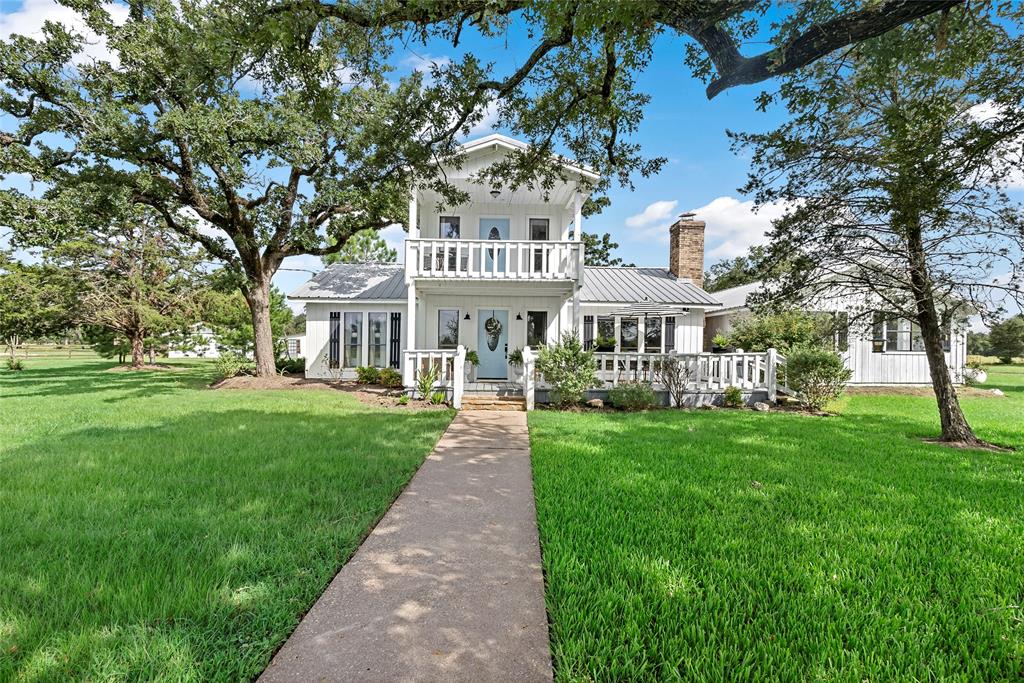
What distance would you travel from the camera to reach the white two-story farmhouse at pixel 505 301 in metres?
12.0

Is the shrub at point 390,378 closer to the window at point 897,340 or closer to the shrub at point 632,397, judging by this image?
the shrub at point 632,397

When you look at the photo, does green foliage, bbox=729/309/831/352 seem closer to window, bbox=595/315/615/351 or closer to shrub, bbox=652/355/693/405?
window, bbox=595/315/615/351

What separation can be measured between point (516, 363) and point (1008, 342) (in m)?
56.1

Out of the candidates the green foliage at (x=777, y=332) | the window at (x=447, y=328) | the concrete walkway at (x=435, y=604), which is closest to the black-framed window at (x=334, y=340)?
the window at (x=447, y=328)

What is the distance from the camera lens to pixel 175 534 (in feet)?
11.4

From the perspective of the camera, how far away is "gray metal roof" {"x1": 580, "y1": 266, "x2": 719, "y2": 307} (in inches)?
619

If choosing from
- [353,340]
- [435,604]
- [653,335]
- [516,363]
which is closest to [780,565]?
[435,604]

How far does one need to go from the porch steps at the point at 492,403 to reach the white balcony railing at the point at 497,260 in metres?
3.18

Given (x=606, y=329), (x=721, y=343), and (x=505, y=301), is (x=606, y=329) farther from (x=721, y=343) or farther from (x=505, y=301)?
(x=721, y=343)

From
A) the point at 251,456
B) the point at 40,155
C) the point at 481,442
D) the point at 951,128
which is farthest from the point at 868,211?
the point at 40,155

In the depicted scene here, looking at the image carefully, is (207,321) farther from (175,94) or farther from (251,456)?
(251,456)

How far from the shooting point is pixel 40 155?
40.2 feet

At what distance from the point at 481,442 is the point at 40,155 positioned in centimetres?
1509

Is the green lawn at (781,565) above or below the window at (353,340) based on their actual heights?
below
